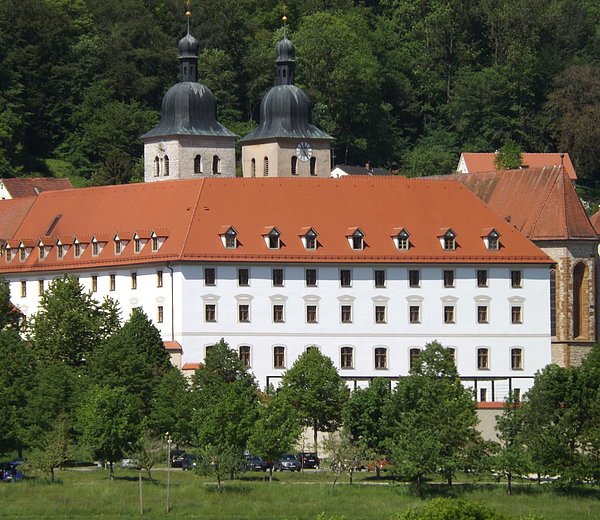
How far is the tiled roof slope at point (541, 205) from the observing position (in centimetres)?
13438

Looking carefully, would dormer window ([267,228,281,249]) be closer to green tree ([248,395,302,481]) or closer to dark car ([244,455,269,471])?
dark car ([244,455,269,471])

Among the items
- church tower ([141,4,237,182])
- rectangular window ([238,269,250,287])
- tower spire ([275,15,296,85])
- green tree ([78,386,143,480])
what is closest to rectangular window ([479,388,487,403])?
rectangular window ([238,269,250,287])

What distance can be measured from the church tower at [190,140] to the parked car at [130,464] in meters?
40.7

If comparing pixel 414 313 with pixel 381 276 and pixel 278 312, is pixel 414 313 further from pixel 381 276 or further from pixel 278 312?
pixel 278 312

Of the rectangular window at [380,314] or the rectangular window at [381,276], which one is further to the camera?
the rectangular window at [381,276]

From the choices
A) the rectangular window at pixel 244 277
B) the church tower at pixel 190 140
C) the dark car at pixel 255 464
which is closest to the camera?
the dark car at pixel 255 464

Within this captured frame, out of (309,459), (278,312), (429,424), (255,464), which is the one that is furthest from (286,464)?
(278,312)

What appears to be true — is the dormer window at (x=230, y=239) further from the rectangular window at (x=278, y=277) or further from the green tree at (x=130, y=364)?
the green tree at (x=130, y=364)

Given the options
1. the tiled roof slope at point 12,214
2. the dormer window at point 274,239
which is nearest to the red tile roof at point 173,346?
the dormer window at point 274,239

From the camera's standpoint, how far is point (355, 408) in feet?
361

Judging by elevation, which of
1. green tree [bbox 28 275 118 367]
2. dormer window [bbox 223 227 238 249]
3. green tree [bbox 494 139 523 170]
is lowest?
green tree [bbox 28 275 118 367]

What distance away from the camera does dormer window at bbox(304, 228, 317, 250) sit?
129 metres

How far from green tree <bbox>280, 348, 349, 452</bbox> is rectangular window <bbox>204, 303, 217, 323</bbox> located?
38.0ft

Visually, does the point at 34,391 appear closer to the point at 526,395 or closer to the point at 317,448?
the point at 317,448
